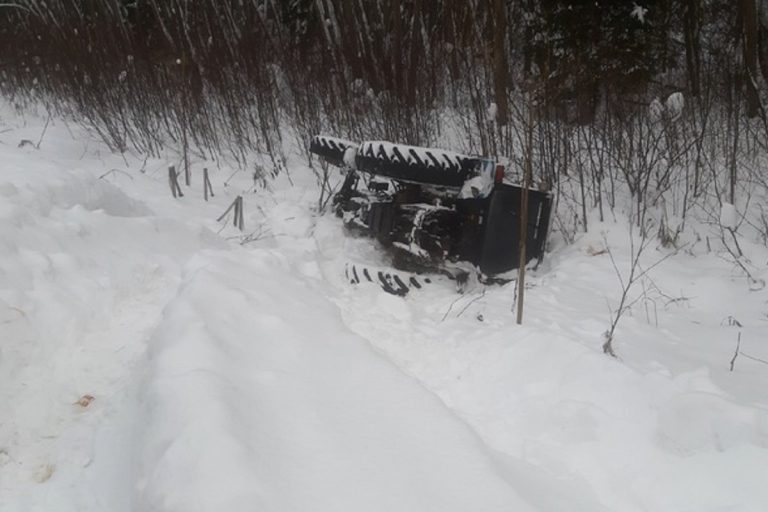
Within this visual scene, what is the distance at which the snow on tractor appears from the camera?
3.52 m

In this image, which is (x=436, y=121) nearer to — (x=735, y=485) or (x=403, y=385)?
(x=403, y=385)

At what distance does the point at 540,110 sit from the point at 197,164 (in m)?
4.24

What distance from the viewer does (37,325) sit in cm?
225

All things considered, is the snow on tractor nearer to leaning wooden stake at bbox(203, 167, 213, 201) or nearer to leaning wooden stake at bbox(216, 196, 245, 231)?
leaning wooden stake at bbox(216, 196, 245, 231)

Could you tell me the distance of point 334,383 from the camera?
1.93 m

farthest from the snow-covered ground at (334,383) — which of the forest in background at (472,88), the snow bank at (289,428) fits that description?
the forest in background at (472,88)

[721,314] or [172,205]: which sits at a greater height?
[172,205]

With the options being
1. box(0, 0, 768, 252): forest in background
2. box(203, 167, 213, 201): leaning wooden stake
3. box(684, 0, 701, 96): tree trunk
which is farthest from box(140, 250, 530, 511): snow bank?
→ box(684, 0, 701, 96): tree trunk

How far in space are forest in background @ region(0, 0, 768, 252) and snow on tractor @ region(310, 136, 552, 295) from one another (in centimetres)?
114

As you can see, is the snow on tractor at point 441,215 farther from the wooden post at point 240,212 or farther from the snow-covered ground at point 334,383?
the wooden post at point 240,212

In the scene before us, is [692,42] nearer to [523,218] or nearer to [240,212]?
[523,218]

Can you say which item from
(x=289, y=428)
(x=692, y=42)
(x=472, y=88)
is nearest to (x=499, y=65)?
(x=472, y=88)

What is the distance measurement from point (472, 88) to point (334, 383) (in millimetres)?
5418

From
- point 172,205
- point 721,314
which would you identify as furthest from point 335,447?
point 172,205
